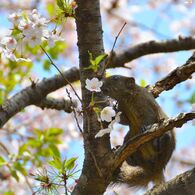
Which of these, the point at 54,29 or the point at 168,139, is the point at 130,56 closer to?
the point at 168,139

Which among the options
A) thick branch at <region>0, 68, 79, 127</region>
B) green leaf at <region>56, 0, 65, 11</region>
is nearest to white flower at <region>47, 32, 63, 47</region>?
green leaf at <region>56, 0, 65, 11</region>

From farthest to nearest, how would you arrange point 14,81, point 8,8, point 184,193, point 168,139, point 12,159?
1. point 8,8
2. point 14,81
3. point 12,159
4. point 168,139
5. point 184,193

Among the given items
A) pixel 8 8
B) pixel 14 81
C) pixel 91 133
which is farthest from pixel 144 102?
pixel 8 8

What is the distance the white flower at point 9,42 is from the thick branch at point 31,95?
0.72 meters

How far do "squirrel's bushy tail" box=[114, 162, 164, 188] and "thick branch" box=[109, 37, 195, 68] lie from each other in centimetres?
110

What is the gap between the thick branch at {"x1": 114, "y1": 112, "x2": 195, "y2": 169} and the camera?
173cm

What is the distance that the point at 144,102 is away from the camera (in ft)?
7.80

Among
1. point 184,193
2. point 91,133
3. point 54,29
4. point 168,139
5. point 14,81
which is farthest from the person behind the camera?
point 14,81

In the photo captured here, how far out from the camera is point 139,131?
2195 mm

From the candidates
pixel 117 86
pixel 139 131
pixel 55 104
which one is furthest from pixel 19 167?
pixel 139 131

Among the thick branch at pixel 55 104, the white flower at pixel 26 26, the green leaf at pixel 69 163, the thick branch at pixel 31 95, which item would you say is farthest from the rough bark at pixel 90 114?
the thick branch at pixel 55 104

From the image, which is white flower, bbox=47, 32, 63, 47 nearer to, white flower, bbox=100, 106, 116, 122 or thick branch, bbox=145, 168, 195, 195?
white flower, bbox=100, 106, 116, 122

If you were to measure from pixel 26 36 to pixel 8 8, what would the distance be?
4.71m

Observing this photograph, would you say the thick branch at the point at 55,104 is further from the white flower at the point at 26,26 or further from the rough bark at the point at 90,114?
the white flower at the point at 26,26
